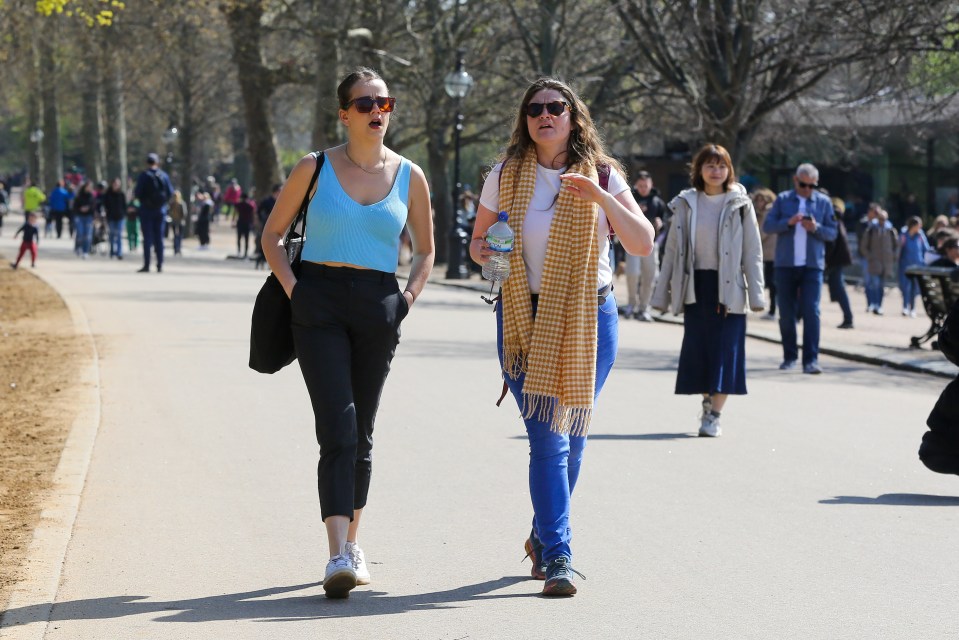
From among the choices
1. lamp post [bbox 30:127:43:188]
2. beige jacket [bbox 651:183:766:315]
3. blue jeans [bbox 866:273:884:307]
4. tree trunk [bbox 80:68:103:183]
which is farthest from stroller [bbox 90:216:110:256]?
lamp post [bbox 30:127:43:188]

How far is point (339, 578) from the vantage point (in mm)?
5559

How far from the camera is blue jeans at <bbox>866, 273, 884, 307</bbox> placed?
25.7 metres

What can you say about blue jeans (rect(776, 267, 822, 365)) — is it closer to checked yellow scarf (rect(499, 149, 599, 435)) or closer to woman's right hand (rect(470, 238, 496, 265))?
checked yellow scarf (rect(499, 149, 599, 435))

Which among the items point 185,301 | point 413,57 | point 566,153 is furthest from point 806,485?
point 413,57

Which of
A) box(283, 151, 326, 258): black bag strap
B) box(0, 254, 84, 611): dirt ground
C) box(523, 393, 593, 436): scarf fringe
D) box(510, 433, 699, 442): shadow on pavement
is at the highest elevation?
box(283, 151, 326, 258): black bag strap

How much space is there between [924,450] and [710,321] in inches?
170

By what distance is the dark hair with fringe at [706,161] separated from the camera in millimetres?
10133

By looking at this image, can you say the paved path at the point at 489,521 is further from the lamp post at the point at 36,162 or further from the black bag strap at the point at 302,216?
the lamp post at the point at 36,162

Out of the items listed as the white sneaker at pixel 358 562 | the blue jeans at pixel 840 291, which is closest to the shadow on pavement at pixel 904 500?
the white sneaker at pixel 358 562

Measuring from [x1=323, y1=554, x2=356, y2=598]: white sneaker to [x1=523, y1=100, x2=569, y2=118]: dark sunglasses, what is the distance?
5.45 ft

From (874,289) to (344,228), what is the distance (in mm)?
21123

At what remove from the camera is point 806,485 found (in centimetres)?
820

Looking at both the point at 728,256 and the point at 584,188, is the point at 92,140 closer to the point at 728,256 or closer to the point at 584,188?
the point at 728,256

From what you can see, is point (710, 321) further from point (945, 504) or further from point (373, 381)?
point (373, 381)
